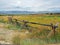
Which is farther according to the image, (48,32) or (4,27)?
(4,27)

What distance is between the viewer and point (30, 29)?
2.63 m

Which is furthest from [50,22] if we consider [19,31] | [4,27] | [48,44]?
[4,27]

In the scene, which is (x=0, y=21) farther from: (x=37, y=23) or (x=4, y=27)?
(x=37, y=23)

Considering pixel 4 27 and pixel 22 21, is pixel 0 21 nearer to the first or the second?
pixel 4 27

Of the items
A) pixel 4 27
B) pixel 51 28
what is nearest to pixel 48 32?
pixel 51 28

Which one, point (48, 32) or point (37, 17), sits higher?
point (37, 17)

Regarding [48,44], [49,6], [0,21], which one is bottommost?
[48,44]

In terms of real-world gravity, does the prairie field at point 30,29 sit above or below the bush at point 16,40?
above

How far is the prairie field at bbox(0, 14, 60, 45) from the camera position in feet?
8.37

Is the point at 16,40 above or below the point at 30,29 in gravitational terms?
below

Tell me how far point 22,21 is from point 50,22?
17.8 inches

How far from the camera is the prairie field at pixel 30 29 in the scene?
100 inches

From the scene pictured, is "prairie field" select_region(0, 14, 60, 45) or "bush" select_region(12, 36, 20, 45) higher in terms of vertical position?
"prairie field" select_region(0, 14, 60, 45)

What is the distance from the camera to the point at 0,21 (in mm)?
2760
